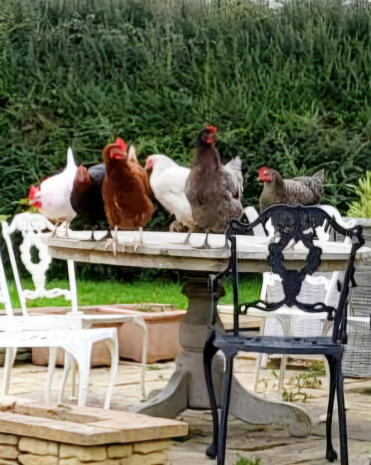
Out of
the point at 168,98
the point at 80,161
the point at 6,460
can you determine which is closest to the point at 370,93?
the point at 168,98

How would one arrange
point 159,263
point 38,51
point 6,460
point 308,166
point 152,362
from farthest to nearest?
point 38,51 → point 308,166 → point 152,362 → point 159,263 → point 6,460

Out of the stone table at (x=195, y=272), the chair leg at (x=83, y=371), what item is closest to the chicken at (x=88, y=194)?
the stone table at (x=195, y=272)

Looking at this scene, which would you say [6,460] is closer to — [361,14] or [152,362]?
[152,362]

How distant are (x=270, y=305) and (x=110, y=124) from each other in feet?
21.0

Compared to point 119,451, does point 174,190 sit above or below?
above

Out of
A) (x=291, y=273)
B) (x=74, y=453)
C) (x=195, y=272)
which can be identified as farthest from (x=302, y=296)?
(x=74, y=453)

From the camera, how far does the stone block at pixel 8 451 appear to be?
459cm

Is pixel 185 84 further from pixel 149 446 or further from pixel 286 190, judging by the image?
pixel 149 446

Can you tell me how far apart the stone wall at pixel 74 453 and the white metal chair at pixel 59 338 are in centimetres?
90

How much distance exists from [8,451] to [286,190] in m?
3.54

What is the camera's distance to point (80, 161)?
444 inches

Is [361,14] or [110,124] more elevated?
[361,14]

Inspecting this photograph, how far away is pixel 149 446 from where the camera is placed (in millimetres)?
4543

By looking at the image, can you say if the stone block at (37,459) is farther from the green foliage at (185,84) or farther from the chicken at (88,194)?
the green foliage at (185,84)
